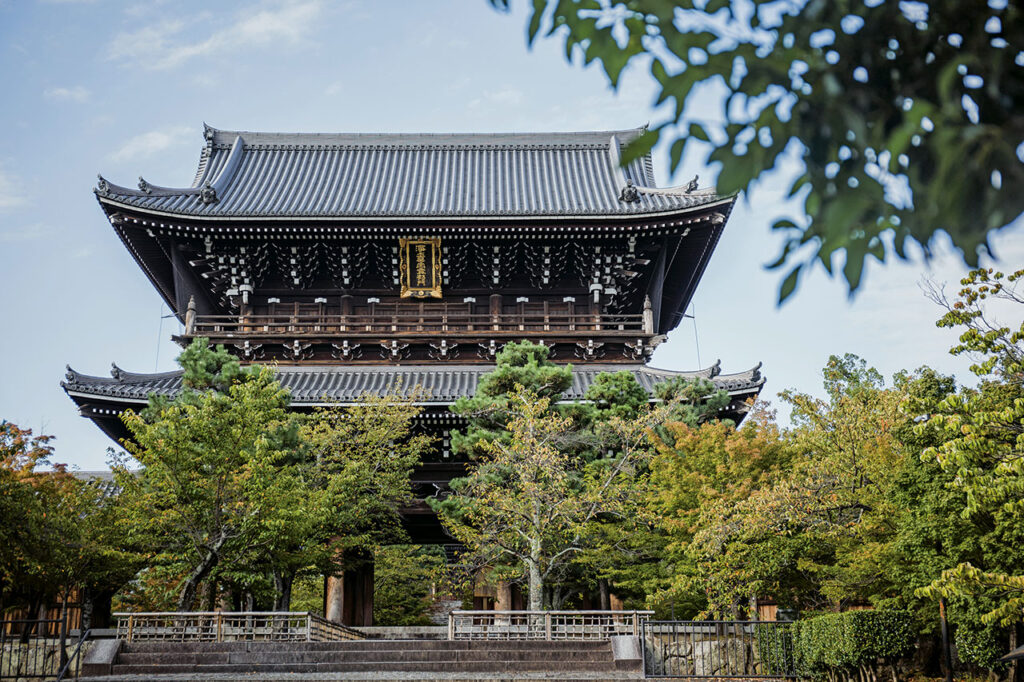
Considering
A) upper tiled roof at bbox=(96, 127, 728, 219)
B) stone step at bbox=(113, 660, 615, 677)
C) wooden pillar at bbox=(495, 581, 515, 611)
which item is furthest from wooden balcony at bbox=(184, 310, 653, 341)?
stone step at bbox=(113, 660, 615, 677)

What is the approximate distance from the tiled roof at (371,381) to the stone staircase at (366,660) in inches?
250

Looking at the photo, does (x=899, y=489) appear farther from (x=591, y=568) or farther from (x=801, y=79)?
(x=801, y=79)

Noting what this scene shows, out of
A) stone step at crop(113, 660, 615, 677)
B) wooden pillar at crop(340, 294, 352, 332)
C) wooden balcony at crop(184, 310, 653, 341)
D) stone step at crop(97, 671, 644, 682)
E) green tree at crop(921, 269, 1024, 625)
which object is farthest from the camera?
wooden pillar at crop(340, 294, 352, 332)

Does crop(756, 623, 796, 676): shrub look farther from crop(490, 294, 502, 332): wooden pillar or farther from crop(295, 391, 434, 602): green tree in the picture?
crop(490, 294, 502, 332): wooden pillar

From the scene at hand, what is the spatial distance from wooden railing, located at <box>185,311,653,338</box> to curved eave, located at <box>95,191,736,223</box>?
2659 millimetres

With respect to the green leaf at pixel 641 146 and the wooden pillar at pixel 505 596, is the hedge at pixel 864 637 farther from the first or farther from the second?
the green leaf at pixel 641 146

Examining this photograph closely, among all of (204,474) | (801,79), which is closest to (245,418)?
(204,474)

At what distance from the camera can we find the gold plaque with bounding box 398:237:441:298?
2484 centimetres

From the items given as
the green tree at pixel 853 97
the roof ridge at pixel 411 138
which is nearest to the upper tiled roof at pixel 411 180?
the roof ridge at pixel 411 138

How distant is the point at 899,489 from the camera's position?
14320mm

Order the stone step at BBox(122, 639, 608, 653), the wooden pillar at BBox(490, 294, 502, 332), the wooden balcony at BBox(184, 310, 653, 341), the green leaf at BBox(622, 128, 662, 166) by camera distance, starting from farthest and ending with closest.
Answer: the wooden pillar at BBox(490, 294, 502, 332), the wooden balcony at BBox(184, 310, 653, 341), the stone step at BBox(122, 639, 608, 653), the green leaf at BBox(622, 128, 662, 166)

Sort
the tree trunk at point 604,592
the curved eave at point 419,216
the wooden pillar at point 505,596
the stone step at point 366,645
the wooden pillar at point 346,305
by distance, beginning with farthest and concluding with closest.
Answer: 1. the wooden pillar at point 346,305
2. the curved eave at point 419,216
3. the wooden pillar at point 505,596
4. the tree trunk at point 604,592
5. the stone step at point 366,645

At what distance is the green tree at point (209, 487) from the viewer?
639 inches

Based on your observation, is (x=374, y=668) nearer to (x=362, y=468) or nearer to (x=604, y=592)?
(x=362, y=468)
